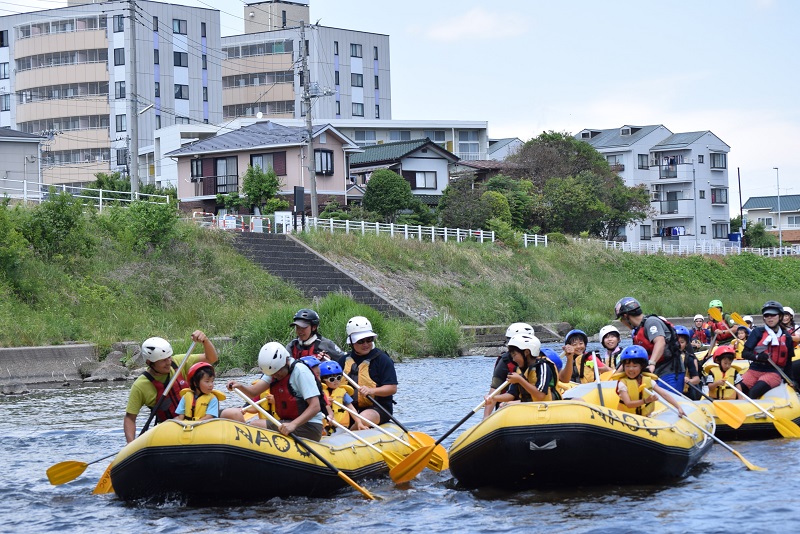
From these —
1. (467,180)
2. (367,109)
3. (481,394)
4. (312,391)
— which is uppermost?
(367,109)

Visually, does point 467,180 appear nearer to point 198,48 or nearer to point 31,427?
point 198,48

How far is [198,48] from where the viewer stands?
78.9m

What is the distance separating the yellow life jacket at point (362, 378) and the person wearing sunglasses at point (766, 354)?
618cm

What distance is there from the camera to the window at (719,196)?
3371 inches

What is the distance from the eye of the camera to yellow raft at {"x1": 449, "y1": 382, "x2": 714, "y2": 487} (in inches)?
444

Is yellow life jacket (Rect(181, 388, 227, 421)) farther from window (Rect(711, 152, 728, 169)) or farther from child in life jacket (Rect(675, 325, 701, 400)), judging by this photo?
window (Rect(711, 152, 728, 169))

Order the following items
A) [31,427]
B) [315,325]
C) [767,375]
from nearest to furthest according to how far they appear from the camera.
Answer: [315,325] → [767,375] → [31,427]

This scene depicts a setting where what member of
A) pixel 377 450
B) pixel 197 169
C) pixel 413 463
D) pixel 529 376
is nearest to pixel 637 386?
pixel 529 376

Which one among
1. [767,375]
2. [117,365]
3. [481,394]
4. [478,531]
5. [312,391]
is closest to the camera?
[478,531]

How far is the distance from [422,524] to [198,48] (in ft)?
236

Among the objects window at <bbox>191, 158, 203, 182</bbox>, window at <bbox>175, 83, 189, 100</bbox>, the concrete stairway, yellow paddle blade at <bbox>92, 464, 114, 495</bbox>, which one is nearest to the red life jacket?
yellow paddle blade at <bbox>92, 464, 114, 495</bbox>

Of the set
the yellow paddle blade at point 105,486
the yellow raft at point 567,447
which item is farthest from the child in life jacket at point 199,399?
the yellow raft at point 567,447

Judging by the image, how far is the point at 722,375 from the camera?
17.1 meters

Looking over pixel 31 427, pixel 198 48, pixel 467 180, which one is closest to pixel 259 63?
pixel 198 48
